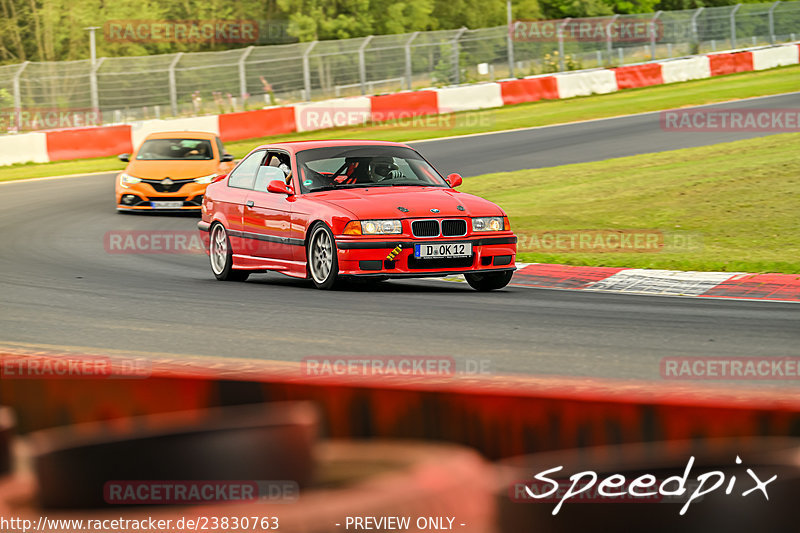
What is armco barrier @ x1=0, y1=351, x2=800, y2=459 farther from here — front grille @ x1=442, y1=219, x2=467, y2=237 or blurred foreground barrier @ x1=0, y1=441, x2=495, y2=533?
front grille @ x1=442, y1=219, x2=467, y2=237

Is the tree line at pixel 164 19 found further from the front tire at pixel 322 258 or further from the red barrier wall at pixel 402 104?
the front tire at pixel 322 258

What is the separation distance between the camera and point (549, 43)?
43.5 meters

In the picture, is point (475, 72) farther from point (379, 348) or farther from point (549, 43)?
point (379, 348)

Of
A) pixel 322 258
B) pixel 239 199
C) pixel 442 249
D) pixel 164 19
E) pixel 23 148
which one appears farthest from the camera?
pixel 164 19

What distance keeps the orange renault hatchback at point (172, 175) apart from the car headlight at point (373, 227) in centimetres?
904

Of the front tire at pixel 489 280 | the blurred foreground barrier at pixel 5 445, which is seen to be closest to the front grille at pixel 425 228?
the front tire at pixel 489 280

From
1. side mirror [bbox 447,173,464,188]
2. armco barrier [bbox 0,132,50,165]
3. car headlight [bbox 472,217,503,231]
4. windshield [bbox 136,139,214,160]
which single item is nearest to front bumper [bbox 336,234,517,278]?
car headlight [bbox 472,217,503,231]

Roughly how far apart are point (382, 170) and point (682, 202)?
6888mm

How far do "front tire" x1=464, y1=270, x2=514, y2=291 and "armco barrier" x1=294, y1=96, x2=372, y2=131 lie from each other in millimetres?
22676

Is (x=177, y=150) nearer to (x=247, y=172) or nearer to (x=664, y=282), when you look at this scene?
(x=247, y=172)

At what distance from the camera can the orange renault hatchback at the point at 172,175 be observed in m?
19.7

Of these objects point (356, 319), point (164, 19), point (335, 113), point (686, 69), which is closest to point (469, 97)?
point (335, 113)

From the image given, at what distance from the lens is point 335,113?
1347 inches

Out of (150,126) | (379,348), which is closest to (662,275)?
(379,348)
